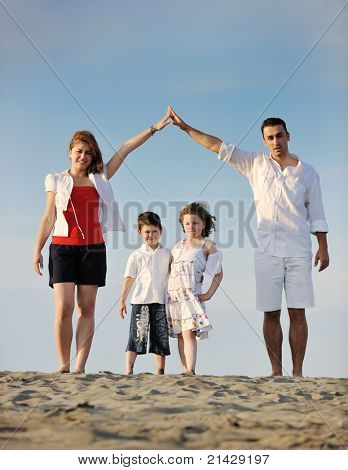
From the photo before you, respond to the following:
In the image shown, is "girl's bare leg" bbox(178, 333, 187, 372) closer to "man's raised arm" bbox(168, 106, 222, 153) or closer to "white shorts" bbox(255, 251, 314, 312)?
"white shorts" bbox(255, 251, 314, 312)

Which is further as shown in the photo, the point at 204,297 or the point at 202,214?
the point at 202,214

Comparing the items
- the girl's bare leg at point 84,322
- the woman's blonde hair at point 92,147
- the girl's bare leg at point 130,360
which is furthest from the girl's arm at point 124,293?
the woman's blonde hair at point 92,147

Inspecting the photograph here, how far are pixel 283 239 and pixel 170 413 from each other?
7.28ft

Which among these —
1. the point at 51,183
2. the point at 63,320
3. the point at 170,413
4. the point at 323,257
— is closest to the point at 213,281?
the point at 323,257

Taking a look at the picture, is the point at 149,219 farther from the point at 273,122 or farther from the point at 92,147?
the point at 273,122

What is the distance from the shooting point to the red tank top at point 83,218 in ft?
19.4

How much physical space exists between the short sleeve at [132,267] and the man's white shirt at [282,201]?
44.4 inches

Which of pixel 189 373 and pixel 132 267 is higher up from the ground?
pixel 132 267

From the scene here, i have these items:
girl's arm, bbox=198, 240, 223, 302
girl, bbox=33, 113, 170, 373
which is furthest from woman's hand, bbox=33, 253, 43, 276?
girl's arm, bbox=198, 240, 223, 302

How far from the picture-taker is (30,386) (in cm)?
549

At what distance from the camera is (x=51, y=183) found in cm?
606

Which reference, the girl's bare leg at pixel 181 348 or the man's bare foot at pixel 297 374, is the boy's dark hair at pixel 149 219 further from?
the man's bare foot at pixel 297 374

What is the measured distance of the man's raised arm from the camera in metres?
6.36
